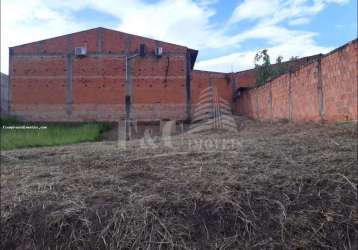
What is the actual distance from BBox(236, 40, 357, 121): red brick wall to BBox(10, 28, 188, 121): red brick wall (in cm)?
844

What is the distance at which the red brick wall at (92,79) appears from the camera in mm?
19656

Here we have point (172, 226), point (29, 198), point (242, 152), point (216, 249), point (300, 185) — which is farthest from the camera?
point (242, 152)

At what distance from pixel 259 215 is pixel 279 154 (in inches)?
60.6

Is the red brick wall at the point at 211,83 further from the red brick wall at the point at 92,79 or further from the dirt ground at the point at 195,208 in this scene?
the dirt ground at the point at 195,208

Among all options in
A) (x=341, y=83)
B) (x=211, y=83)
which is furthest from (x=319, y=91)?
(x=211, y=83)

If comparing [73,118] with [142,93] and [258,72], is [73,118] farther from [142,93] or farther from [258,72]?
[258,72]

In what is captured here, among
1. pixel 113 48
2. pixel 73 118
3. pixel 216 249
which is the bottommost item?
pixel 216 249

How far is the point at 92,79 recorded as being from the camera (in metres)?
19.8

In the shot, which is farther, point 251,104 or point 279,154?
point 251,104

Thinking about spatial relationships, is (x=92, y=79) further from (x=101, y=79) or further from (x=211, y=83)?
(x=211, y=83)

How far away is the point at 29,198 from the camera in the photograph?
8.75ft

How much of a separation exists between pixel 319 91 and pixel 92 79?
14260mm

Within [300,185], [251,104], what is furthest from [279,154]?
[251,104]

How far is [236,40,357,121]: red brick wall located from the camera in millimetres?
6591
